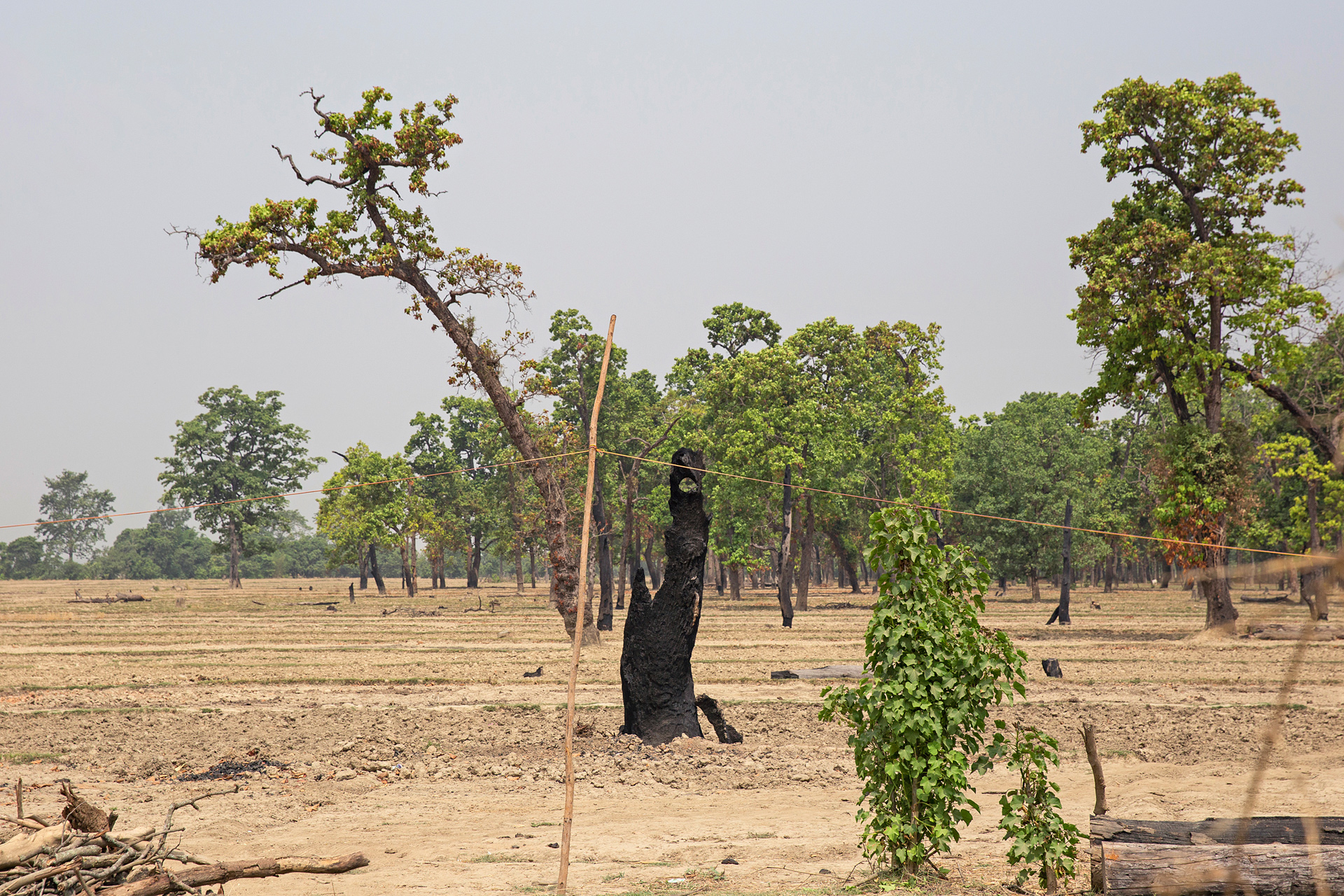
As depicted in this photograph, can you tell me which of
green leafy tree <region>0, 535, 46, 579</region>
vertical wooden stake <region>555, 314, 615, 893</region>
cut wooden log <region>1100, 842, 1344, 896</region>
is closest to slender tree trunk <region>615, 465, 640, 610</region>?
vertical wooden stake <region>555, 314, 615, 893</region>

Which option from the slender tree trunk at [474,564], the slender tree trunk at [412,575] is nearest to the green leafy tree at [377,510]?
the slender tree trunk at [412,575]

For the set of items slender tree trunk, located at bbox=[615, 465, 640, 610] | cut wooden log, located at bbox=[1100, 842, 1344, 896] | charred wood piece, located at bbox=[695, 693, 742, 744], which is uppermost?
slender tree trunk, located at bbox=[615, 465, 640, 610]

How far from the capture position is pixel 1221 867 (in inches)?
226

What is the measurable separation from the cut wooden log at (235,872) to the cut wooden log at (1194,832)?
5693 millimetres

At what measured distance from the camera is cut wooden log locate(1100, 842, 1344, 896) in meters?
5.80

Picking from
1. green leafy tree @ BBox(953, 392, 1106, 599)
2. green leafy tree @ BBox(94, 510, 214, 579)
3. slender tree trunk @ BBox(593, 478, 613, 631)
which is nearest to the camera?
slender tree trunk @ BBox(593, 478, 613, 631)

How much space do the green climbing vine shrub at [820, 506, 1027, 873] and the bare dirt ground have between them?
1.78 feet

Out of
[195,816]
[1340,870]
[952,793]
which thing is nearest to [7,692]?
[195,816]

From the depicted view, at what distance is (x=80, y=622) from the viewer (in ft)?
126

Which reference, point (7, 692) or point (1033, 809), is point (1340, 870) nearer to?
point (1033, 809)

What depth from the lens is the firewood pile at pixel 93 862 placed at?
231 inches

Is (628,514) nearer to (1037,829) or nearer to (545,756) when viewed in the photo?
(545,756)

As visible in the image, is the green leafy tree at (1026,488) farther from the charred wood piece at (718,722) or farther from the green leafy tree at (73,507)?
the green leafy tree at (73,507)

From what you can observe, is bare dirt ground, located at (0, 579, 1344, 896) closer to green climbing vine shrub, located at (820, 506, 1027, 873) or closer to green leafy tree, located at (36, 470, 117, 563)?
green climbing vine shrub, located at (820, 506, 1027, 873)
